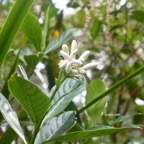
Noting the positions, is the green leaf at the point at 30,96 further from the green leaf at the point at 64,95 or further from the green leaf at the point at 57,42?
the green leaf at the point at 57,42

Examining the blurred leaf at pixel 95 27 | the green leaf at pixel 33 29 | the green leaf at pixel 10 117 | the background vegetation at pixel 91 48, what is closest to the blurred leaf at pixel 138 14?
the background vegetation at pixel 91 48

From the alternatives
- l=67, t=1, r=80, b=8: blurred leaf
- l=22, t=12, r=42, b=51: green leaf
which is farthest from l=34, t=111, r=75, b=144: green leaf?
l=67, t=1, r=80, b=8: blurred leaf

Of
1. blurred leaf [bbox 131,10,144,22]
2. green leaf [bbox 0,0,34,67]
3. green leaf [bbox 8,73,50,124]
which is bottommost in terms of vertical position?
blurred leaf [bbox 131,10,144,22]

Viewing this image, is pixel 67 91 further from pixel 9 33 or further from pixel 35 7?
pixel 35 7

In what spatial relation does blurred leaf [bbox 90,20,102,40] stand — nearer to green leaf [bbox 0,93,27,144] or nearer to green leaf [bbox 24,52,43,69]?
green leaf [bbox 24,52,43,69]

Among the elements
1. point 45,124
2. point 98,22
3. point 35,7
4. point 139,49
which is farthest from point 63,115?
point 35,7

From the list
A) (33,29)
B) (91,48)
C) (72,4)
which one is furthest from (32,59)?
(91,48)

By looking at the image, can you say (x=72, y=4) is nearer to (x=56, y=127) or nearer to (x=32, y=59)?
(x=32, y=59)
